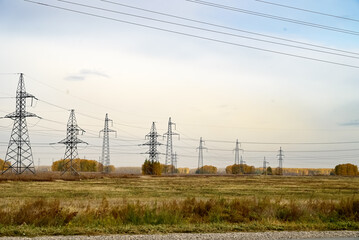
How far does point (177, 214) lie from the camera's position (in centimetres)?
1992

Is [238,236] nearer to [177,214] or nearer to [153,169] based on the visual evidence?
[177,214]

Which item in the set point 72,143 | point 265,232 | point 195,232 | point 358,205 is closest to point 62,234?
point 195,232

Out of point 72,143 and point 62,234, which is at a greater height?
point 72,143

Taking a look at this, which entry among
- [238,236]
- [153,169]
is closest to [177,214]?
[238,236]

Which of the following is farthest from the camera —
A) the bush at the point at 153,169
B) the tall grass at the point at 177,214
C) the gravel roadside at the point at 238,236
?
the bush at the point at 153,169

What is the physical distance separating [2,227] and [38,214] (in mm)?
1965

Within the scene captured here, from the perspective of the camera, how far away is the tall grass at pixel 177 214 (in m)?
18.6

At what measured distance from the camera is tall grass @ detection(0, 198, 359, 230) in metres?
18.6

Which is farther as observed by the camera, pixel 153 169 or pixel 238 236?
pixel 153 169

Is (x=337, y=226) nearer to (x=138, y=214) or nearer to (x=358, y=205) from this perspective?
(x=358, y=205)

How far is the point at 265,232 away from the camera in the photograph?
17609 mm

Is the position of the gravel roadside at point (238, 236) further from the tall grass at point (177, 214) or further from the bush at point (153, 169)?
the bush at point (153, 169)

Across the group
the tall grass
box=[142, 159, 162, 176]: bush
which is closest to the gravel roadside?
the tall grass

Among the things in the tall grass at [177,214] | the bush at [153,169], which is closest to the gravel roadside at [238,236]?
the tall grass at [177,214]
